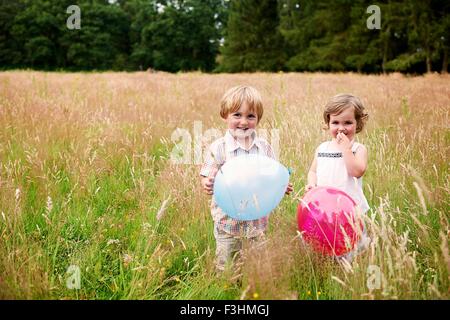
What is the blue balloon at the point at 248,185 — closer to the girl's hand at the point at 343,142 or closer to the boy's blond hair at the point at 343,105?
the girl's hand at the point at 343,142

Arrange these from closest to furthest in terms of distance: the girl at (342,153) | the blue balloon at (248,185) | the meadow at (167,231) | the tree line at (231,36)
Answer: the meadow at (167,231) → the blue balloon at (248,185) → the girl at (342,153) → the tree line at (231,36)

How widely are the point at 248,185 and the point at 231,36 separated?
126ft

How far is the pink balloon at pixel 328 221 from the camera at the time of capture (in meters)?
1.99

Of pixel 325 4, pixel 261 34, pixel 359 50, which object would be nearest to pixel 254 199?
pixel 359 50

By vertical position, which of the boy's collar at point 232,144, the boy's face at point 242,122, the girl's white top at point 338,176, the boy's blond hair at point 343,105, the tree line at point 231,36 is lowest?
the girl's white top at point 338,176

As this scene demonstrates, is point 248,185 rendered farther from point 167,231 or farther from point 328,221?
point 167,231

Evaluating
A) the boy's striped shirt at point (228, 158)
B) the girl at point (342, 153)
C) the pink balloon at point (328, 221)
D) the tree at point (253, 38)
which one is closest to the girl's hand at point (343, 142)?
the girl at point (342, 153)

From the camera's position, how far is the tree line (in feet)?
85.0

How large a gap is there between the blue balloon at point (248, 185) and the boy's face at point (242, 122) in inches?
13.3

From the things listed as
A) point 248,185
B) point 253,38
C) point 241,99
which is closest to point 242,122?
point 241,99

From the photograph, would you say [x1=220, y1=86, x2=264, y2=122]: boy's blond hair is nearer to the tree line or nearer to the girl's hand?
the girl's hand

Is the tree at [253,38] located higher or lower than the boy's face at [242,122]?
higher

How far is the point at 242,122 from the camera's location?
222 cm
